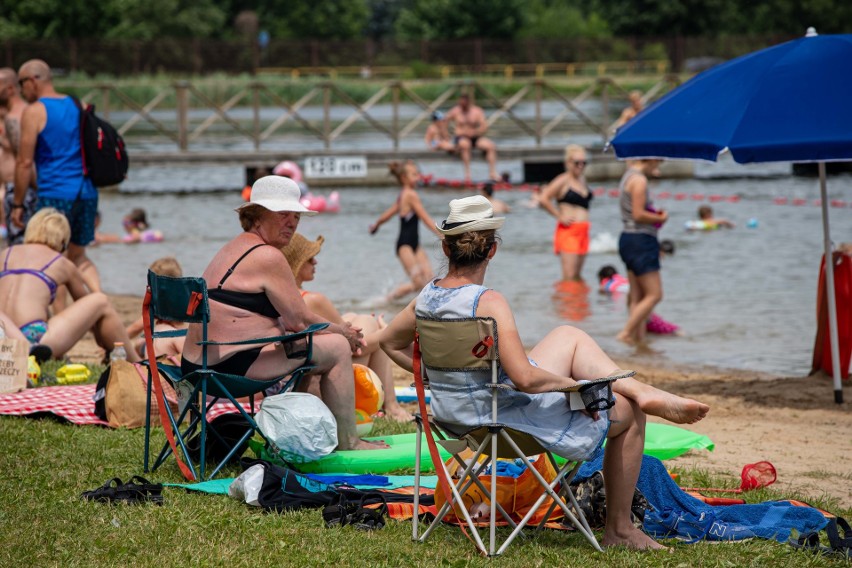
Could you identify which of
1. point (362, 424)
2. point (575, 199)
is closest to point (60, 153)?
point (362, 424)

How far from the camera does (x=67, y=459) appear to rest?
4.90 meters

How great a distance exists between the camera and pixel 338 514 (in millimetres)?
4129

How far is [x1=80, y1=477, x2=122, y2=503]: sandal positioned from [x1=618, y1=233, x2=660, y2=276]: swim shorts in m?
5.18

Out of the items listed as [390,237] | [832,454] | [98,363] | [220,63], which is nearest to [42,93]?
[98,363]

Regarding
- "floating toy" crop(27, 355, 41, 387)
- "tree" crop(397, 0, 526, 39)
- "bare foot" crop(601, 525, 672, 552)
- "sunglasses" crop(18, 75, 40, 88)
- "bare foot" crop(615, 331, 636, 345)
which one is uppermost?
"tree" crop(397, 0, 526, 39)

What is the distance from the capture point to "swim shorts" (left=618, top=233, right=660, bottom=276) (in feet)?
28.4

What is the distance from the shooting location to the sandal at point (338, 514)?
13.4 ft

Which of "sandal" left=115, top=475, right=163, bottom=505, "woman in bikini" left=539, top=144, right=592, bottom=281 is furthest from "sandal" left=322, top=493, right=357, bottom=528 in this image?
"woman in bikini" left=539, top=144, right=592, bottom=281

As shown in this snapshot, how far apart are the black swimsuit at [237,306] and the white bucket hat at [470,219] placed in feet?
3.78

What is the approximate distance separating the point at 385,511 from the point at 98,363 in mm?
3822

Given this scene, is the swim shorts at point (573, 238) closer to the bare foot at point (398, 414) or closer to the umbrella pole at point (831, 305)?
the umbrella pole at point (831, 305)

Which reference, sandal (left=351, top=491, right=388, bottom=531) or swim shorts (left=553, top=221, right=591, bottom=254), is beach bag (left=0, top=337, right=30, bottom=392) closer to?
sandal (left=351, top=491, right=388, bottom=531)

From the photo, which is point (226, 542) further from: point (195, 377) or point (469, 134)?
point (469, 134)

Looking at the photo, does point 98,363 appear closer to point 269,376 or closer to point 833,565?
point 269,376
